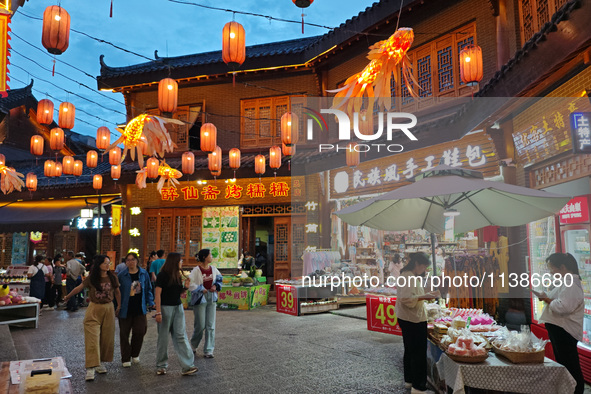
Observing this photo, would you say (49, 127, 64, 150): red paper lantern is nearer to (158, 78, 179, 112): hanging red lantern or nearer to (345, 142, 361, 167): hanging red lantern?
(158, 78, 179, 112): hanging red lantern

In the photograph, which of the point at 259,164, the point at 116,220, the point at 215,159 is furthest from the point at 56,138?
the point at 259,164

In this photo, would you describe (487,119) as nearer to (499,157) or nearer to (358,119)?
(499,157)

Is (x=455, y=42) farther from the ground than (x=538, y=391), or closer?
farther from the ground

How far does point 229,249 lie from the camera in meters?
17.7

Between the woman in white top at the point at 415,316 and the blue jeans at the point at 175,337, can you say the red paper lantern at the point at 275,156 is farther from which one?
the woman in white top at the point at 415,316

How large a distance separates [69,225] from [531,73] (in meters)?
18.7

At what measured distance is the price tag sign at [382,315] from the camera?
8.98 m

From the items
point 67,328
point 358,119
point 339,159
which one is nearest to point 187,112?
point 339,159

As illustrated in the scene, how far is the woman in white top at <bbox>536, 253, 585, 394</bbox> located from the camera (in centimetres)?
498

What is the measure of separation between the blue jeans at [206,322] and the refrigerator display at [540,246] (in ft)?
19.6

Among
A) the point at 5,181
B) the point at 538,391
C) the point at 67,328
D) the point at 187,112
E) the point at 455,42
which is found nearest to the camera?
the point at 538,391

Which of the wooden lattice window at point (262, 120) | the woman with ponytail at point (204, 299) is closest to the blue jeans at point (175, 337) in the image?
the woman with ponytail at point (204, 299)

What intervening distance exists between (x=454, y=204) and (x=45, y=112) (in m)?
Result: 12.0

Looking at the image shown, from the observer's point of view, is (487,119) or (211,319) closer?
(211,319)
